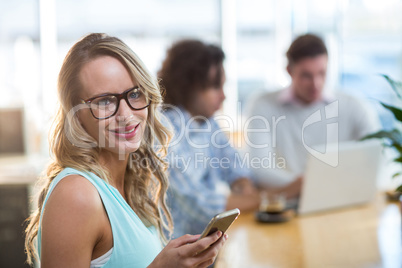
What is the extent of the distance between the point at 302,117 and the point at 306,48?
1.41 ft

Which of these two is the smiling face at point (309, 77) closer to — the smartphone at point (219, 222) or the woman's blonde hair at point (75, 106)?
the woman's blonde hair at point (75, 106)

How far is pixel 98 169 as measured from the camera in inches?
43.0

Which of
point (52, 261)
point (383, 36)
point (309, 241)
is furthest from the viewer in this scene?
point (383, 36)

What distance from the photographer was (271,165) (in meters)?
2.72

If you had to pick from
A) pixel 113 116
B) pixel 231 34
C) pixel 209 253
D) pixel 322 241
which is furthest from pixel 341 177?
pixel 231 34

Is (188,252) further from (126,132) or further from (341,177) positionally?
(341,177)

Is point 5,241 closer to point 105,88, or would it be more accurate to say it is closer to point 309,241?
point 309,241

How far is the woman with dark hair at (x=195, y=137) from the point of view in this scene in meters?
2.03

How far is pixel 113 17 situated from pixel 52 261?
204 inches

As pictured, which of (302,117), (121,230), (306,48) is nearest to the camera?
(121,230)

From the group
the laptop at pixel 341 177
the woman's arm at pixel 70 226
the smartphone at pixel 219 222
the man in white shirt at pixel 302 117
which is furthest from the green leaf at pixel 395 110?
the man in white shirt at pixel 302 117

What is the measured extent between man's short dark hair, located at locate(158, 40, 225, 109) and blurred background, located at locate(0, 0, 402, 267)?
3.02m

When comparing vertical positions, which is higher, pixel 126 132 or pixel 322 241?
pixel 126 132

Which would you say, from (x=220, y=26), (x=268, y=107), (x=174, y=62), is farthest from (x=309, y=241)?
(x=220, y=26)
